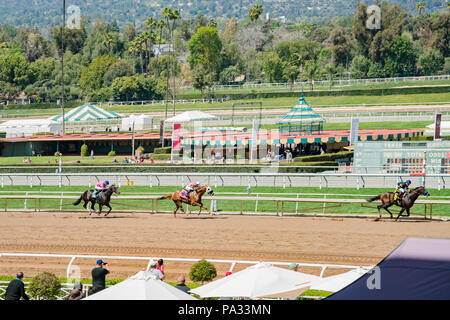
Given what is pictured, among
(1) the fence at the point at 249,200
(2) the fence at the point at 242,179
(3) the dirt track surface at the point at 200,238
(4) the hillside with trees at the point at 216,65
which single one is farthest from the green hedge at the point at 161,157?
(4) the hillside with trees at the point at 216,65

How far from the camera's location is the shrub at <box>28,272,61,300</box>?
26.5 ft

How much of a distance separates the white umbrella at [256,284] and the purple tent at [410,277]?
1997 mm

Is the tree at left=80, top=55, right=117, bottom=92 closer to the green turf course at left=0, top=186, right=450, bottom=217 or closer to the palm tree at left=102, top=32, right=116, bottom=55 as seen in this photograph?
the palm tree at left=102, top=32, right=116, bottom=55

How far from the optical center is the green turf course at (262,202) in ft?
51.2

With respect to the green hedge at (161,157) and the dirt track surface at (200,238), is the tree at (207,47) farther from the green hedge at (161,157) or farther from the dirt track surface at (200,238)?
the dirt track surface at (200,238)

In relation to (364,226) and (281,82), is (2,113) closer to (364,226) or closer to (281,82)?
(281,82)

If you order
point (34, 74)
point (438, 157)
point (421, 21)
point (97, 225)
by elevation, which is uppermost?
point (421, 21)

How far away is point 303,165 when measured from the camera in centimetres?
2141

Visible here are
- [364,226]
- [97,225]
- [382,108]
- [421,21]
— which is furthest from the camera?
[421,21]

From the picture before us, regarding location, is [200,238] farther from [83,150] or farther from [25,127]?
[25,127]

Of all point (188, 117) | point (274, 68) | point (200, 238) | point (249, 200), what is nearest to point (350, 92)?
point (274, 68)

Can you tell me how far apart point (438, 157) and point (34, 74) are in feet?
231

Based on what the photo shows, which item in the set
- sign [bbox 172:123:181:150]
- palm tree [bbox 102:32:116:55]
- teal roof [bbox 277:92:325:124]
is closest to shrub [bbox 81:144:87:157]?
sign [bbox 172:123:181:150]
